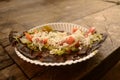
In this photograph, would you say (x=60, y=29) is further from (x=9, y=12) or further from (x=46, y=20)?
(x=9, y=12)

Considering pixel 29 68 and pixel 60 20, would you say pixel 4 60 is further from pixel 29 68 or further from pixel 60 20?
pixel 60 20

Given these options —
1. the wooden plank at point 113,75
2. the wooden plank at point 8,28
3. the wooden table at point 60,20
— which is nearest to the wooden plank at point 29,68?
the wooden table at point 60,20

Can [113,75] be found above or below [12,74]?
below

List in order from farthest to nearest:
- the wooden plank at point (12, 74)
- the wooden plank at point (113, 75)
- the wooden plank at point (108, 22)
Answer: the wooden plank at point (113, 75) → the wooden plank at point (108, 22) → the wooden plank at point (12, 74)

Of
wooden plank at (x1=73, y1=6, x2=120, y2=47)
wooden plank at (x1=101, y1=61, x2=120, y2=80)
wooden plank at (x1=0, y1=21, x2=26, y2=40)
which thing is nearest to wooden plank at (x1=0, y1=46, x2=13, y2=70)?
wooden plank at (x1=0, y1=21, x2=26, y2=40)

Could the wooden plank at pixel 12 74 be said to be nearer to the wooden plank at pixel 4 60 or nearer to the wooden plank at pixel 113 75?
the wooden plank at pixel 4 60

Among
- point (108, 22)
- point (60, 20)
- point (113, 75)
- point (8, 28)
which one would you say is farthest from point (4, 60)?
point (113, 75)

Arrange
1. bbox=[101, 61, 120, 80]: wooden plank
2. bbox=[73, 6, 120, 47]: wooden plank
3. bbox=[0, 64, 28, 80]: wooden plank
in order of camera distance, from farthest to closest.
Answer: bbox=[101, 61, 120, 80]: wooden plank, bbox=[73, 6, 120, 47]: wooden plank, bbox=[0, 64, 28, 80]: wooden plank

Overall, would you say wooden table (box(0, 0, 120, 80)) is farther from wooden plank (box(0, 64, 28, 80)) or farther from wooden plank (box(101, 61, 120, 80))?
wooden plank (box(101, 61, 120, 80))
